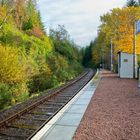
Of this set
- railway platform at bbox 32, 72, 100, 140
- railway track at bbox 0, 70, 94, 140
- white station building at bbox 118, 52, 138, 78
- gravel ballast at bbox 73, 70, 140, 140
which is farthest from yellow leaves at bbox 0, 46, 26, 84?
white station building at bbox 118, 52, 138, 78

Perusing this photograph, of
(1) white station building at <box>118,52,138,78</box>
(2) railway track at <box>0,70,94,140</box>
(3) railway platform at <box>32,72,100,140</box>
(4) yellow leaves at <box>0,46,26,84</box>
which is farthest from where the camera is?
(1) white station building at <box>118,52,138,78</box>

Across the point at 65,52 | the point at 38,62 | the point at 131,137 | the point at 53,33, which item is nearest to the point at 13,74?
the point at 38,62

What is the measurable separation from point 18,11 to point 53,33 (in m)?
69.0

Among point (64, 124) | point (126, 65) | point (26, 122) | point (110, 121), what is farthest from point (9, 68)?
point (126, 65)

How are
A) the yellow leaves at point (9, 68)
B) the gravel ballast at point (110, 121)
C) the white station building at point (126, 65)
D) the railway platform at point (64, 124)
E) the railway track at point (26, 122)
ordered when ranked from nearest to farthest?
1. the gravel ballast at point (110, 121)
2. the railway platform at point (64, 124)
3. the railway track at point (26, 122)
4. the yellow leaves at point (9, 68)
5. the white station building at point (126, 65)

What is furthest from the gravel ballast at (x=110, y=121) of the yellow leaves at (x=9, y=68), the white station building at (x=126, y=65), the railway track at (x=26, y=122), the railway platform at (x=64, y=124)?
the white station building at (x=126, y=65)

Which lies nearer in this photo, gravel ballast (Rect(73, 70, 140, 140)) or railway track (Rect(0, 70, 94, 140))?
gravel ballast (Rect(73, 70, 140, 140))

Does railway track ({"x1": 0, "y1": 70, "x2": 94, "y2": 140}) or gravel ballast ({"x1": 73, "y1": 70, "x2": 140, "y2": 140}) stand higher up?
gravel ballast ({"x1": 73, "y1": 70, "x2": 140, "y2": 140})

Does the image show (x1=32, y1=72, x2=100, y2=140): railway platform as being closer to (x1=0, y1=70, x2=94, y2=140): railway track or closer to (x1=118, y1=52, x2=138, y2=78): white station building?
(x1=0, y1=70, x2=94, y2=140): railway track

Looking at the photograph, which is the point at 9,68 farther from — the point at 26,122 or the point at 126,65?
the point at 126,65

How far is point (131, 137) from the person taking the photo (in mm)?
9734

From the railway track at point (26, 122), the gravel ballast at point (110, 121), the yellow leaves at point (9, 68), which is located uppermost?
the yellow leaves at point (9, 68)

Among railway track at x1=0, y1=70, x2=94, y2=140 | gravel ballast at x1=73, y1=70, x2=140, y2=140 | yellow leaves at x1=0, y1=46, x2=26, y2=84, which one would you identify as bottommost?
railway track at x1=0, y1=70, x2=94, y2=140

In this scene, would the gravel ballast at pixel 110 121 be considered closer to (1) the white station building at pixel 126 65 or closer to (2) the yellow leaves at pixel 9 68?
(2) the yellow leaves at pixel 9 68
